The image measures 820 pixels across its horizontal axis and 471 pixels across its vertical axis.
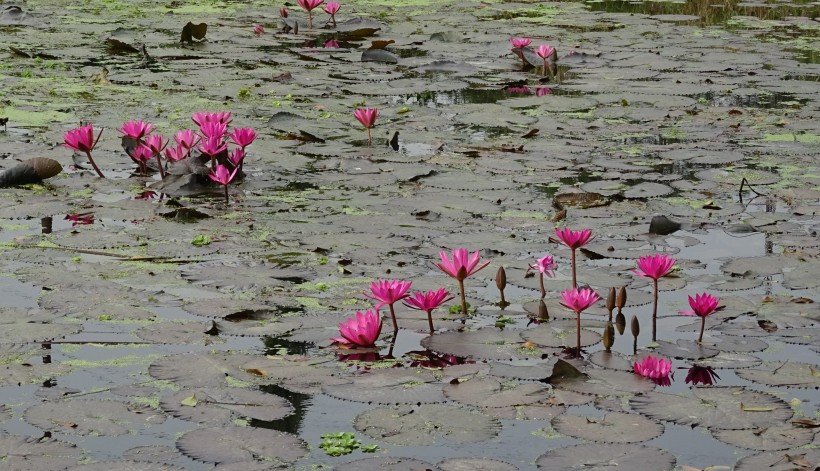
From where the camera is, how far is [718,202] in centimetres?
391

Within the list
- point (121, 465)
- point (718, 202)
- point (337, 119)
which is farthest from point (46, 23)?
A: point (121, 465)

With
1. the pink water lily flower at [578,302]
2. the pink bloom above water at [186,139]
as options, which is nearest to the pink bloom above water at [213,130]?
the pink bloom above water at [186,139]

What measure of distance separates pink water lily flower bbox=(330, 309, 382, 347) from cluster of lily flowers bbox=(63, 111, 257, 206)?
132cm

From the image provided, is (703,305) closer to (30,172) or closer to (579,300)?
(579,300)

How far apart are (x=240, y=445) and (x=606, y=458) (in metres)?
0.66

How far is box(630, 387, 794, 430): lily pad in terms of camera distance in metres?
2.21

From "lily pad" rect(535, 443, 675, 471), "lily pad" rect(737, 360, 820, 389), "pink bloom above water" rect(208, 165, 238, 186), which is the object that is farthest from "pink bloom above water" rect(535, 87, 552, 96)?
"lily pad" rect(535, 443, 675, 471)

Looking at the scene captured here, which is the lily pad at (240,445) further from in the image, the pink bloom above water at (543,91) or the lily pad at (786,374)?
the pink bloom above water at (543,91)

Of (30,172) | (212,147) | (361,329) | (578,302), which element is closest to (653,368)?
(578,302)

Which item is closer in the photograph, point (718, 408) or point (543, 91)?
point (718, 408)

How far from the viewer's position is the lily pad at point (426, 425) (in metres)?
2.13

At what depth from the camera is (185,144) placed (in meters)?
4.08

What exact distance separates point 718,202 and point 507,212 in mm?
757

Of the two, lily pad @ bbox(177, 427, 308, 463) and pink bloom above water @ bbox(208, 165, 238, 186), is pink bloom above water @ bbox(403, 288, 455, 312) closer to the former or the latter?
lily pad @ bbox(177, 427, 308, 463)
